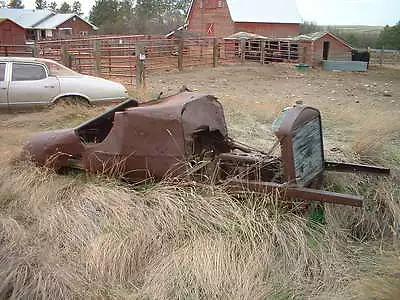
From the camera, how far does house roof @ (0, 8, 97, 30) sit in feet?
218

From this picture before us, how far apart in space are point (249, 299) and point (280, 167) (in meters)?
1.84

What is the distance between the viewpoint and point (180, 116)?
4.85 m

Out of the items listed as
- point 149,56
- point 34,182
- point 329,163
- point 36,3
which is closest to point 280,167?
point 329,163

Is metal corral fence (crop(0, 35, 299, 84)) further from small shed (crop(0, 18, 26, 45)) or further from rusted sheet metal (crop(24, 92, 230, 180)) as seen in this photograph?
small shed (crop(0, 18, 26, 45))

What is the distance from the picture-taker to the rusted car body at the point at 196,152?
4637 mm

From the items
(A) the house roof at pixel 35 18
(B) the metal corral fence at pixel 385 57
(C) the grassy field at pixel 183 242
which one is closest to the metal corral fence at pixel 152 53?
(B) the metal corral fence at pixel 385 57

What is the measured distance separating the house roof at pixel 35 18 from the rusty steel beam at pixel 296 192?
66.0 meters

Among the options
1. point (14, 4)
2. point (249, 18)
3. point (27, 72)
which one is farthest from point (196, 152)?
point (14, 4)

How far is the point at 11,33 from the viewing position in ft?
169

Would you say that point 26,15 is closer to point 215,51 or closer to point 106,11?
point 106,11

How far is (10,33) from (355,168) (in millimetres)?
51904

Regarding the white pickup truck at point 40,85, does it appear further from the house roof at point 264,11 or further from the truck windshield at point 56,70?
the house roof at point 264,11

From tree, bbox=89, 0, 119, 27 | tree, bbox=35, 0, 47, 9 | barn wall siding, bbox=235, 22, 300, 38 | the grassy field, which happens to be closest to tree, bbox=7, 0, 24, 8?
tree, bbox=35, 0, 47, 9

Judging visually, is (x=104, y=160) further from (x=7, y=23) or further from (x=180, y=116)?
(x=7, y=23)
